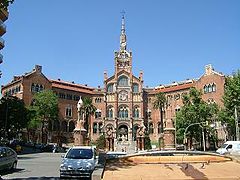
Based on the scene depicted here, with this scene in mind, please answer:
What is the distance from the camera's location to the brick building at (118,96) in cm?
7400

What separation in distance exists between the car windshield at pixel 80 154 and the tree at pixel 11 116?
119 feet

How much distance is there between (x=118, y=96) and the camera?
8075 cm

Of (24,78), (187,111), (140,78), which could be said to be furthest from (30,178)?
(140,78)

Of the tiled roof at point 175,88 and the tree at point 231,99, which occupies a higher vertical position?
the tiled roof at point 175,88

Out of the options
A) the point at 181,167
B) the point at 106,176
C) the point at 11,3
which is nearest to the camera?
the point at 106,176

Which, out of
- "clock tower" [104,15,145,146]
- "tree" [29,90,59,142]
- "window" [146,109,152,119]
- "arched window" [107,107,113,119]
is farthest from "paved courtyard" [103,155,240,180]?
"window" [146,109,152,119]

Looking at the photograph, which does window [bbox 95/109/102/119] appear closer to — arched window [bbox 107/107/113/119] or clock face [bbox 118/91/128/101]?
arched window [bbox 107/107/113/119]

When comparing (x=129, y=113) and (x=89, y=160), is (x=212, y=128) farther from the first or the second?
(x=89, y=160)

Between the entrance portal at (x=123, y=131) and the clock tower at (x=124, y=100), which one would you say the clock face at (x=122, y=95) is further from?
the entrance portal at (x=123, y=131)

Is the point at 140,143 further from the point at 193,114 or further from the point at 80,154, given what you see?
the point at 80,154

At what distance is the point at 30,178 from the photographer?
52.7ft

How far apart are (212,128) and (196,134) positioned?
2831mm

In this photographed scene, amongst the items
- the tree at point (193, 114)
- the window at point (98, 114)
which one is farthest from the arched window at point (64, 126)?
the tree at point (193, 114)

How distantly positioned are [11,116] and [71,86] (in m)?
36.3
